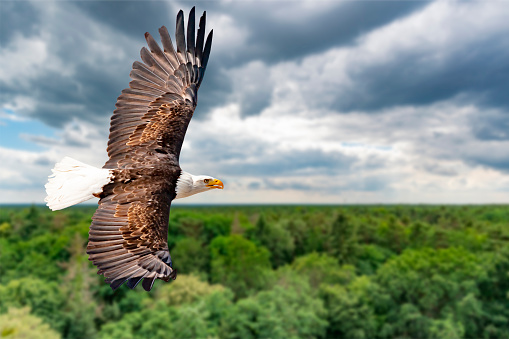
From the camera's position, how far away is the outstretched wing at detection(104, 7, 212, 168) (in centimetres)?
489

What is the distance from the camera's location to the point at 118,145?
499 cm

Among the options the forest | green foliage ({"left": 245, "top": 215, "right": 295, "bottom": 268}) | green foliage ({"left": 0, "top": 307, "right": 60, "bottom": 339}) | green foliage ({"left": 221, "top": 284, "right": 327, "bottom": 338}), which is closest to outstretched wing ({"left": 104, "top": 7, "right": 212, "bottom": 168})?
green foliage ({"left": 0, "top": 307, "right": 60, "bottom": 339})

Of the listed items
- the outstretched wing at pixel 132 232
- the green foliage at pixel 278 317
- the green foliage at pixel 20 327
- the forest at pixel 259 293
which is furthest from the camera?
the forest at pixel 259 293

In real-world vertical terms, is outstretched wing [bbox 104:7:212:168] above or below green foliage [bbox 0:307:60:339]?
above

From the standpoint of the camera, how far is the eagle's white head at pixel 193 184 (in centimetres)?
446

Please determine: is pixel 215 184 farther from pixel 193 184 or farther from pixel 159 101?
pixel 159 101

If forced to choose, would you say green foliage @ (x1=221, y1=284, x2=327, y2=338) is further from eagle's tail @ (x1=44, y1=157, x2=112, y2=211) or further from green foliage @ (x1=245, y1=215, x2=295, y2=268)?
eagle's tail @ (x1=44, y1=157, x2=112, y2=211)

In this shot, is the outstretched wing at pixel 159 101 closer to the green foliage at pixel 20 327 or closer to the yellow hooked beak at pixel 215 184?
the yellow hooked beak at pixel 215 184

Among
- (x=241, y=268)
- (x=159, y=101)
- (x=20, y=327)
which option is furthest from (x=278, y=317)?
(x=159, y=101)

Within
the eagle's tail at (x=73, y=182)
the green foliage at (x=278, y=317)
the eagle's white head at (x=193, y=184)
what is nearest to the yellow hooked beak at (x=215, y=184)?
the eagle's white head at (x=193, y=184)

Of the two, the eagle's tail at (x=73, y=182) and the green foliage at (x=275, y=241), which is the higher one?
the eagle's tail at (x=73, y=182)

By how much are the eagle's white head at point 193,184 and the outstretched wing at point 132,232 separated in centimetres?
16

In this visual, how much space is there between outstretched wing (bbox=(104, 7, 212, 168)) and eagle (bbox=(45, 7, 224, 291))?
1cm

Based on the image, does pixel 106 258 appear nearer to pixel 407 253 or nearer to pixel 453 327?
pixel 453 327
